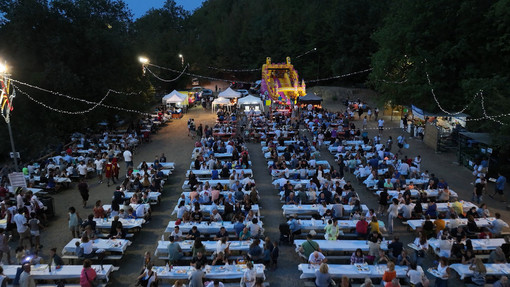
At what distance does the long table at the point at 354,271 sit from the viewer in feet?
28.8

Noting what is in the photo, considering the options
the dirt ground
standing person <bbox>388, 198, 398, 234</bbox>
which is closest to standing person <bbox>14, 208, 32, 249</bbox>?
the dirt ground

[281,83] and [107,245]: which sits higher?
[281,83]

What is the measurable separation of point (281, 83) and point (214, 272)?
29795mm

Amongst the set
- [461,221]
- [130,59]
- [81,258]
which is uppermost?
[130,59]

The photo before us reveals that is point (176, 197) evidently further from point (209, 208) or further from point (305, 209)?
point (305, 209)

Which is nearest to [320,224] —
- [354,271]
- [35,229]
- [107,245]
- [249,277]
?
[354,271]

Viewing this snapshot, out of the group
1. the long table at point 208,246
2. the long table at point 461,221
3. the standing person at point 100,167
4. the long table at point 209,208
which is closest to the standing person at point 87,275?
the long table at point 208,246

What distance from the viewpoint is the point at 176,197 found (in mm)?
15180

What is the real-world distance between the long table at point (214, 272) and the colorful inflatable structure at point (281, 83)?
80.2ft

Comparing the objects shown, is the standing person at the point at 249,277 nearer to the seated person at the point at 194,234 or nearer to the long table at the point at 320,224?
the seated person at the point at 194,234

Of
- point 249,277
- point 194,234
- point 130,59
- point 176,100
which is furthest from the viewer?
point 176,100

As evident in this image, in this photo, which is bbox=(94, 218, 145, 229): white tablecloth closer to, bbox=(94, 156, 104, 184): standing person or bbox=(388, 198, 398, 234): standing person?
bbox=(94, 156, 104, 184): standing person

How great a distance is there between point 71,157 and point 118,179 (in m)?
3.24

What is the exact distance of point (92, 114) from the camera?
82.6 feet
